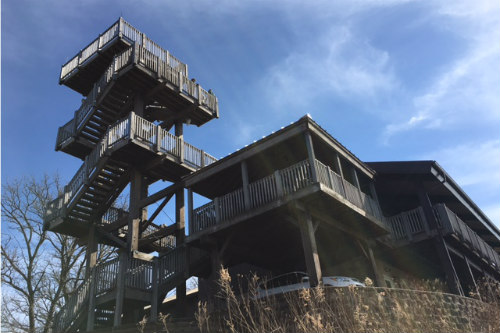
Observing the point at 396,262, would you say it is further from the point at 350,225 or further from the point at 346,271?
the point at 350,225

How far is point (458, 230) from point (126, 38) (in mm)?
16060

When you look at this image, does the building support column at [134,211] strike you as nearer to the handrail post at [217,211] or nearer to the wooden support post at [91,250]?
the wooden support post at [91,250]

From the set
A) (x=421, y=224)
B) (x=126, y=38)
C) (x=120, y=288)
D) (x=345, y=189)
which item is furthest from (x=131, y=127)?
(x=421, y=224)

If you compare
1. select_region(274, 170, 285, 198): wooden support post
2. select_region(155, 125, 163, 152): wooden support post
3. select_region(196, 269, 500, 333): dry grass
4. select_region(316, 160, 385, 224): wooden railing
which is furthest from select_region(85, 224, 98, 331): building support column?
select_region(316, 160, 385, 224): wooden railing

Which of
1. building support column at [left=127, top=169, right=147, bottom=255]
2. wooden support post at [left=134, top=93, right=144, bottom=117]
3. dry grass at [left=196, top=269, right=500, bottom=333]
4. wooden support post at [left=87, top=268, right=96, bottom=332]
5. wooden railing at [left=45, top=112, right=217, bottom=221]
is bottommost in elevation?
dry grass at [left=196, top=269, right=500, bottom=333]

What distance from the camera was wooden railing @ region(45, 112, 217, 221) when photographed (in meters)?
16.0

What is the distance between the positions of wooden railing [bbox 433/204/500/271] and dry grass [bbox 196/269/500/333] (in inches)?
154

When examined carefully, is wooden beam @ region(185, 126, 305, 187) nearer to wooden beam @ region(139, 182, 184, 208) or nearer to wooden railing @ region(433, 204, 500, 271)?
wooden beam @ region(139, 182, 184, 208)

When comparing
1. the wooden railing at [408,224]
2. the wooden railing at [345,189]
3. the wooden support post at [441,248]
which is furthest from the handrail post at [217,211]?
the wooden support post at [441,248]

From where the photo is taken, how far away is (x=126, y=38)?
61.6ft

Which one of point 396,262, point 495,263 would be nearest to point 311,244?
point 396,262

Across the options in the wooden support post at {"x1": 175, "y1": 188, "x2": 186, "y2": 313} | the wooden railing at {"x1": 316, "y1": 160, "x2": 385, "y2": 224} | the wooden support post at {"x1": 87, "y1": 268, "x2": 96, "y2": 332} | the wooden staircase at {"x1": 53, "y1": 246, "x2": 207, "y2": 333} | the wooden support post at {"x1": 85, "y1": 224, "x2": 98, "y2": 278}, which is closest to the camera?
the wooden railing at {"x1": 316, "y1": 160, "x2": 385, "y2": 224}

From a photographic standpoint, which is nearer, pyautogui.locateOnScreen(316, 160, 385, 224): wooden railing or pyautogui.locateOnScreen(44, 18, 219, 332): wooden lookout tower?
pyautogui.locateOnScreen(316, 160, 385, 224): wooden railing

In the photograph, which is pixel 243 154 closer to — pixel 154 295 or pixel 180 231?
pixel 180 231
